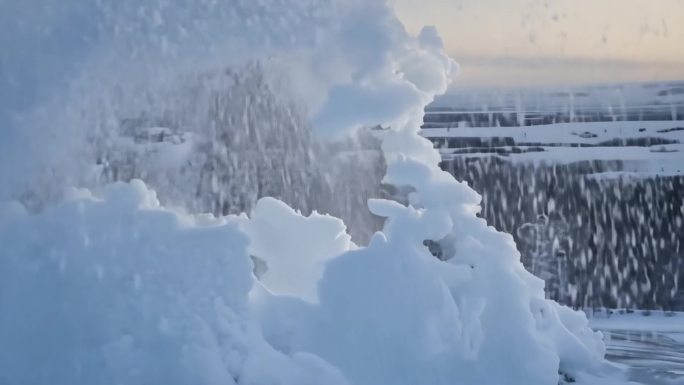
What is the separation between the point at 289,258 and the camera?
275 inches

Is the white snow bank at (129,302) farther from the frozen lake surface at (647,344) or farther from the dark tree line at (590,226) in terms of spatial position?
the dark tree line at (590,226)

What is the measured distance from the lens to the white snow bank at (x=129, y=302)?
5.60 meters

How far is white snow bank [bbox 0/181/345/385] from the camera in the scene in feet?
18.4

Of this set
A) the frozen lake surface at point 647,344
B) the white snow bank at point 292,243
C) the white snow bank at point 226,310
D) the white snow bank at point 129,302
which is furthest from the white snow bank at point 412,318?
the frozen lake surface at point 647,344

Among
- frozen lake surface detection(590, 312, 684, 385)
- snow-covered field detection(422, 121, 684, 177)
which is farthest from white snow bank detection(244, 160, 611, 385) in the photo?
snow-covered field detection(422, 121, 684, 177)

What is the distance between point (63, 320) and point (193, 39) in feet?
8.73

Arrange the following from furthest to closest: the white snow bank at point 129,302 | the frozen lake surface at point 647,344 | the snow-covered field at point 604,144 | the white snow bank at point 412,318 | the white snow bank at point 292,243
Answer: the snow-covered field at point 604,144
the frozen lake surface at point 647,344
the white snow bank at point 292,243
the white snow bank at point 412,318
the white snow bank at point 129,302

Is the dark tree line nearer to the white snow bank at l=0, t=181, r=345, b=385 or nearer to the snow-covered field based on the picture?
the snow-covered field

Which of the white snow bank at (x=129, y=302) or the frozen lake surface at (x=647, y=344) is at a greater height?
the white snow bank at (x=129, y=302)

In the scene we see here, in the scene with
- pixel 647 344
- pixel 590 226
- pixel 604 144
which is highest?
pixel 604 144

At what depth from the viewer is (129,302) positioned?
5785 millimetres

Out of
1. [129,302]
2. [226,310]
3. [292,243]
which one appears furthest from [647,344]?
[129,302]

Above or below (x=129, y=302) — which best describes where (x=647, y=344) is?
below

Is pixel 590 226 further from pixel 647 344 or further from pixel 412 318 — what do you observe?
pixel 412 318
